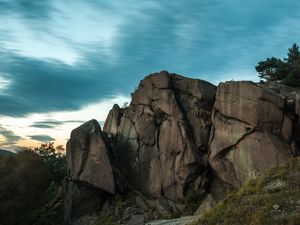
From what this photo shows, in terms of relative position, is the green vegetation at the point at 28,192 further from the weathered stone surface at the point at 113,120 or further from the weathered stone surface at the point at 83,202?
the weathered stone surface at the point at 113,120

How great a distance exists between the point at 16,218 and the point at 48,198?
5404 mm

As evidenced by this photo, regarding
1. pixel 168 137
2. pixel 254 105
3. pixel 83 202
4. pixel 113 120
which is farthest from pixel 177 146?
pixel 83 202

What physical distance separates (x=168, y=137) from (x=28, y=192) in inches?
772

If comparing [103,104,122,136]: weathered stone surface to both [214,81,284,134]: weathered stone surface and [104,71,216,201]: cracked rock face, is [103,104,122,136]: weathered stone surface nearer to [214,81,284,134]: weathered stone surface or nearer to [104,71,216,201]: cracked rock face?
[104,71,216,201]: cracked rock face

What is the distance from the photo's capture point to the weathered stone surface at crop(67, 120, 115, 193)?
5744 cm

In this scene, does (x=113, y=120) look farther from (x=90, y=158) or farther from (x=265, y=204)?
(x=265, y=204)

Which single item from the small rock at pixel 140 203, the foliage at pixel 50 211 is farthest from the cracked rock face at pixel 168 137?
the foliage at pixel 50 211

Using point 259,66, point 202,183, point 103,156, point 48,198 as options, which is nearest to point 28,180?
point 48,198

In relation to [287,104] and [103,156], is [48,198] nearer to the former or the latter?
[103,156]

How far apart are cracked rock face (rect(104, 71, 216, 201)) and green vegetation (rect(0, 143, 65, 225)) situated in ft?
36.2

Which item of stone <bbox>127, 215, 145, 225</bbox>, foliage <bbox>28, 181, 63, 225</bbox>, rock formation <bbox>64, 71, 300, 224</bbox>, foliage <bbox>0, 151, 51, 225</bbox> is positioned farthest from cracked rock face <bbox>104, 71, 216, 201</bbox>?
foliage <bbox>0, 151, 51, 225</bbox>

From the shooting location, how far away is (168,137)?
5572cm

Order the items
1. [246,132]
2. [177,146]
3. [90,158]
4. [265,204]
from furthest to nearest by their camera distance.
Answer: [90,158] → [177,146] → [246,132] → [265,204]

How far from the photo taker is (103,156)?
5781 cm
